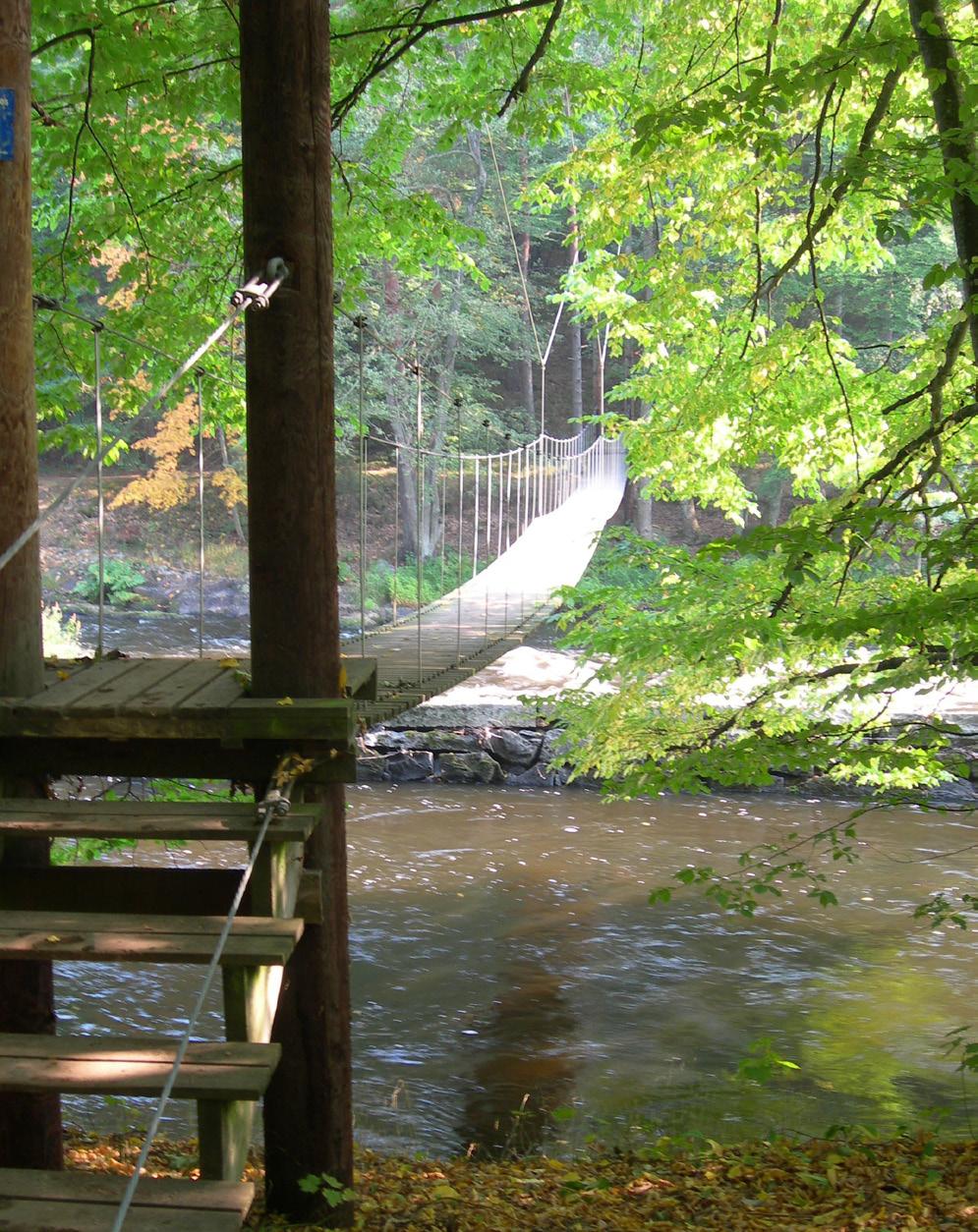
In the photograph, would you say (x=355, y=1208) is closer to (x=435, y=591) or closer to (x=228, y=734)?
(x=228, y=734)

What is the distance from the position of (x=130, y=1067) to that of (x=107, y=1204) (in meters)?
0.17

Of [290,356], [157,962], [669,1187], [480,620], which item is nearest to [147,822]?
[157,962]

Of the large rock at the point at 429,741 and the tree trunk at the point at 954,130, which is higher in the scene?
the tree trunk at the point at 954,130

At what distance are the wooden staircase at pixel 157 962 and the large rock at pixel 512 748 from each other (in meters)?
7.49

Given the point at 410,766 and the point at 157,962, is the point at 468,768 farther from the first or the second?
the point at 157,962

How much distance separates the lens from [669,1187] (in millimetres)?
3027

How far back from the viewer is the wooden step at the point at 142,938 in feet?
5.22

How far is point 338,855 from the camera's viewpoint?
7.71 ft

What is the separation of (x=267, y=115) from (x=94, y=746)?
1146mm

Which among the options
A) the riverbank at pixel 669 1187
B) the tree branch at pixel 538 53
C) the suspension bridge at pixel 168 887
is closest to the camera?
the suspension bridge at pixel 168 887

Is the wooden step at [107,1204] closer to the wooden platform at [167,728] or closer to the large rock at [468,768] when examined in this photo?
the wooden platform at [167,728]

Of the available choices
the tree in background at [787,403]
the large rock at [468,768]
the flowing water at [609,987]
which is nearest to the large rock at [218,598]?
the large rock at [468,768]

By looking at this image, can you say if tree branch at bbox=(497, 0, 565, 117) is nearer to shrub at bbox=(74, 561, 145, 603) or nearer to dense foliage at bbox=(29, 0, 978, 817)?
dense foliage at bbox=(29, 0, 978, 817)

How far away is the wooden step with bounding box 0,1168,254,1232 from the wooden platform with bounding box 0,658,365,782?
0.80m
